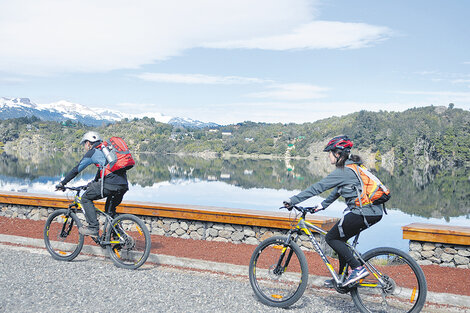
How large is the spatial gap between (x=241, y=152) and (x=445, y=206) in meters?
147

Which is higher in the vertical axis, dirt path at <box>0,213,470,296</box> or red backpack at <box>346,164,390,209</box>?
red backpack at <box>346,164,390,209</box>

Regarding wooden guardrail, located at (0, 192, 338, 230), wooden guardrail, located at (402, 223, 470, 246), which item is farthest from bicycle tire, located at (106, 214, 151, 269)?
wooden guardrail, located at (402, 223, 470, 246)

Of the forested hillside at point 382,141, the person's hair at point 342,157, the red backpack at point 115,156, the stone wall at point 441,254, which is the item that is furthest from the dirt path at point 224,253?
the forested hillside at point 382,141

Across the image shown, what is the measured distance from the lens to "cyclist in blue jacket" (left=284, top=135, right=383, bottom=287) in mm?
4711

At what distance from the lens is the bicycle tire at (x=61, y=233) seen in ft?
23.5

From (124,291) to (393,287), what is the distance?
10.1ft

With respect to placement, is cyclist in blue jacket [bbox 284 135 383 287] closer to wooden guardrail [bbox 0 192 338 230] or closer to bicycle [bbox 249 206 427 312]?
bicycle [bbox 249 206 427 312]

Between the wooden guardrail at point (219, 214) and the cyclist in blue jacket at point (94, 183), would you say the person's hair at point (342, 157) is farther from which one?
the cyclist in blue jacket at point (94, 183)

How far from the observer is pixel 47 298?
5.27m

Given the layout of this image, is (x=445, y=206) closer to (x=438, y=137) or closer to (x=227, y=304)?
(x=227, y=304)

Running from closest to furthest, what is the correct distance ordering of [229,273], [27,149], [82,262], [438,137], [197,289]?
[197,289] → [229,273] → [82,262] → [438,137] → [27,149]

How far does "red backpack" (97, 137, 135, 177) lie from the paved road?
4.71 ft

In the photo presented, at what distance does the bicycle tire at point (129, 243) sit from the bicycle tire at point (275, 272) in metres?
1.78

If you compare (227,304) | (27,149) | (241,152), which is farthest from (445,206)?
(27,149)
